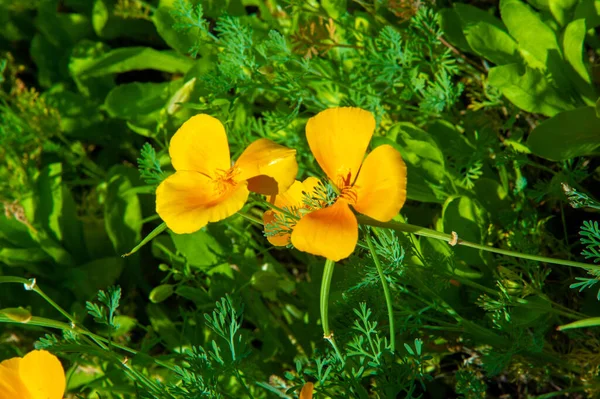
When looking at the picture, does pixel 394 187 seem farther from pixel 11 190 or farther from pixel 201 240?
pixel 11 190

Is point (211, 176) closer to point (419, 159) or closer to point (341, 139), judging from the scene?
point (341, 139)

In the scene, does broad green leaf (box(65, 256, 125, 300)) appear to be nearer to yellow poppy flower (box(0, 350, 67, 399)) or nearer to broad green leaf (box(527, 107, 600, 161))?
yellow poppy flower (box(0, 350, 67, 399))

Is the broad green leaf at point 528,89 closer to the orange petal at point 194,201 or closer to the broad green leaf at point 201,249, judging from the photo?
the orange petal at point 194,201

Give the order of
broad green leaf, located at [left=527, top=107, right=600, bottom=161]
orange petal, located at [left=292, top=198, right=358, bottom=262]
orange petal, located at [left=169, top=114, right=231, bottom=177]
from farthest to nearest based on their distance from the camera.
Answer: broad green leaf, located at [left=527, top=107, right=600, bottom=161] < orange petal, located at [left=169, top=114, right=231, bottom=177] < orange petal, located at [left=292, top=198, right=358, bottom=262]

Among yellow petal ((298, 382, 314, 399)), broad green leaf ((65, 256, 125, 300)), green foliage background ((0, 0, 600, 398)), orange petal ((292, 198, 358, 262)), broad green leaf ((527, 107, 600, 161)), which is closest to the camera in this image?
orange petal ((292, 198, 358, 262))

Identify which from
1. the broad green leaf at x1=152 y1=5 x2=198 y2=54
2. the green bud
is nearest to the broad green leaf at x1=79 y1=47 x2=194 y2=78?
the broad green leaf at x1=152 y1=5 x2=198 y2=54

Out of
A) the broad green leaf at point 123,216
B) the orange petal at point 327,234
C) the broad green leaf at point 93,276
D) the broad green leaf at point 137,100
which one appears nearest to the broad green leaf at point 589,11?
the orange petal at point 327,234

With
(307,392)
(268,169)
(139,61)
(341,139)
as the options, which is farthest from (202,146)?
(139,61)
